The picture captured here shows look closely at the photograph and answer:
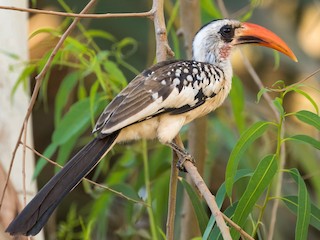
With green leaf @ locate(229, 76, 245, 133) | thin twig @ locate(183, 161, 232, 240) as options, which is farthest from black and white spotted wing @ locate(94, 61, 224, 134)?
green leaf @ locate(229, 76, 245, 133)

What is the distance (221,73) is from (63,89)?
1.95 ft

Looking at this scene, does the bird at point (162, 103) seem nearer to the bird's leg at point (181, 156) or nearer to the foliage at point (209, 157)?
the bird's leg at point (181, 156)

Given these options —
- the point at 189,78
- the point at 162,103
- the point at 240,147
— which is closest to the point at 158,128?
the point at 162,103

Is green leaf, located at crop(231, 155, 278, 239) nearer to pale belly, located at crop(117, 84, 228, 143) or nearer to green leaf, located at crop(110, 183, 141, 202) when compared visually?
pale belly, located at crop(117, 84, 228, 143)

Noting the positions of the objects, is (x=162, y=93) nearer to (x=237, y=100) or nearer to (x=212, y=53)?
(x=212, y=53)

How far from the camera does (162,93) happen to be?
2.06m

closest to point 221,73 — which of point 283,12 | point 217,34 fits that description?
point 217,34

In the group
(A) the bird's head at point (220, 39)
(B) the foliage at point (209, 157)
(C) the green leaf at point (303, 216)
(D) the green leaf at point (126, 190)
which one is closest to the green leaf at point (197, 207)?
(B) the foliage at point (209, 157)

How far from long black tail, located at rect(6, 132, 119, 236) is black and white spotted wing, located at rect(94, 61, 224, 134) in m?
0.05

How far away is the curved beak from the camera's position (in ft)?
7.39

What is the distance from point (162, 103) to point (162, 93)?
0.12 ft

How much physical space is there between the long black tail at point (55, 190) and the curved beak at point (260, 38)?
0.60 meters

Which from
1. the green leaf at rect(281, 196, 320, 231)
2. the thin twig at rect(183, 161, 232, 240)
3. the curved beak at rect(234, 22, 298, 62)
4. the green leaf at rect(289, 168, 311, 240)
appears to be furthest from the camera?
the curved beak at rect(234, 22, 298, 62)

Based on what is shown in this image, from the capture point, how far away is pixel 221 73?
7.56 feet
